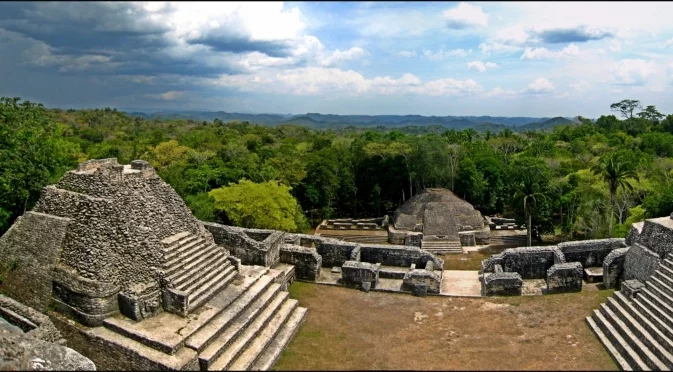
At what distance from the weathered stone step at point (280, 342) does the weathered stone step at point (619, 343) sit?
8.58 metres

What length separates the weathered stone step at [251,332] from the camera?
36.9 feet

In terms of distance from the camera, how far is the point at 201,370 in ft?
36.4

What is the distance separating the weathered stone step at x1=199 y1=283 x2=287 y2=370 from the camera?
1117 centimetres

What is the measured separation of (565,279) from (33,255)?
54.6 ft

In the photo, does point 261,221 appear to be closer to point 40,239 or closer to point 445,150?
point 40,239

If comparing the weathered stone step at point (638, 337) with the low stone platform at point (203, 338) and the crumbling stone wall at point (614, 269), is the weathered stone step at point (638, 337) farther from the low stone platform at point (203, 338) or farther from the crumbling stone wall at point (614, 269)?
the low stone platform at point (203, 338)

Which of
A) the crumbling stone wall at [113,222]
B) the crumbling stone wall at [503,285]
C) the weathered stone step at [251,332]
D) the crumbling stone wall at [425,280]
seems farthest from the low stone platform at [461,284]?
the crumbling stone wall at [113,222]

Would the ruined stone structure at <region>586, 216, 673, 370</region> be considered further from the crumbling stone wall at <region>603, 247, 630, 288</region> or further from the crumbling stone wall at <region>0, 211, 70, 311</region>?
the crumbling stone wall at <region>0, 211, 70, 311</region>

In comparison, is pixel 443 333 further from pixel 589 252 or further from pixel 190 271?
pixel 589 252

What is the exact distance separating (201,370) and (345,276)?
704 cm

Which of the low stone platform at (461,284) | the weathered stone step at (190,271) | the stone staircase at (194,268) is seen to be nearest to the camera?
the weathered stone step at (190,271)

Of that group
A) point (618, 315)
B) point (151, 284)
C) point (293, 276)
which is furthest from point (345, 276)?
point (618, 315)

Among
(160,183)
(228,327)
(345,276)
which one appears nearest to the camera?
(228,327)

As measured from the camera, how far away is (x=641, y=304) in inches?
514
